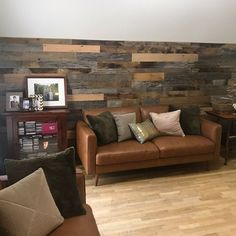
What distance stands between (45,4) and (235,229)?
3102 mm

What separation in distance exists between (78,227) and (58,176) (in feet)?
1.15

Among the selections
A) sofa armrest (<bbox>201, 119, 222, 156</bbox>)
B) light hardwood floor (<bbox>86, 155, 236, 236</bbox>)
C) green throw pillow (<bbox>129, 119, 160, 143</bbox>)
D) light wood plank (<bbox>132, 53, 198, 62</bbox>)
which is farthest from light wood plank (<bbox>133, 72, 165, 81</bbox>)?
light hardwood floor (<bbox>86, 155, 236, 236</bbox>)

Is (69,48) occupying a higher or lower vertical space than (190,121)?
higher

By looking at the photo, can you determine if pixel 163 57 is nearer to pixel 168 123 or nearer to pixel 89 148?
pixel 168 123

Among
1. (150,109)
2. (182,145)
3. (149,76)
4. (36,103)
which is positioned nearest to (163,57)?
(149,76)

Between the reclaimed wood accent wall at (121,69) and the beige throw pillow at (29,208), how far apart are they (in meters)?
2.04

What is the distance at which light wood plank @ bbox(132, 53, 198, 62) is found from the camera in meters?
3.76

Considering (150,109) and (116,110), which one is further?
(150,109)

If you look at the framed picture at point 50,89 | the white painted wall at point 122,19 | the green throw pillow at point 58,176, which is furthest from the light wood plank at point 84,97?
the green throw pillow at point 58,176

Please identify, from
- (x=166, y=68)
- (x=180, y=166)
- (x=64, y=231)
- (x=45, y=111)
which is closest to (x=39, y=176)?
(x=64, y=231)

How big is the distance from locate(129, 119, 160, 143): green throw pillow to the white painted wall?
1182 mm

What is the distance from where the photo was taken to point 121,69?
12.2 feet

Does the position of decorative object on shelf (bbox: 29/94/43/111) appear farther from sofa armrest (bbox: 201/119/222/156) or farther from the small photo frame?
sofa armrest (bbox: 201/119/222/156)

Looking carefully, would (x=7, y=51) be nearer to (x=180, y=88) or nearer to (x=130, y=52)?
(x=130, y=52)
